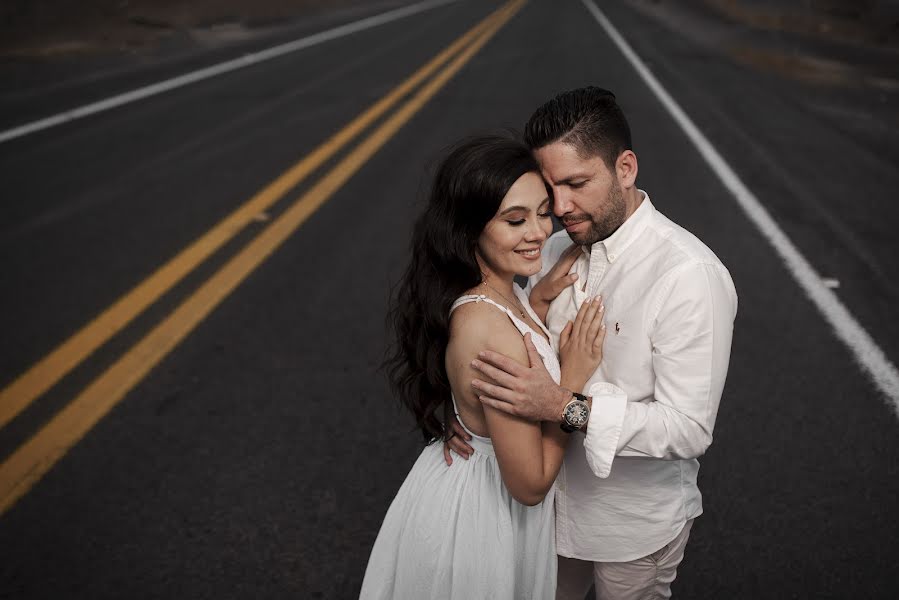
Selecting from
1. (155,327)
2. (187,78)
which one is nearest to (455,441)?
→ (155,327)

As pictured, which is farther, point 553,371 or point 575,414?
point 553,371

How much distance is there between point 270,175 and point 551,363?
647 cm

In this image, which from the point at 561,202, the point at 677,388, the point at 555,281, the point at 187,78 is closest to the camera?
the point at 677,388

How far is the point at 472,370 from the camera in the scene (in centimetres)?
217

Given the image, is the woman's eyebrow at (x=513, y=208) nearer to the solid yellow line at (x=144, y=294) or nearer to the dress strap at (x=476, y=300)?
the dress strap at (x=476, y=300)

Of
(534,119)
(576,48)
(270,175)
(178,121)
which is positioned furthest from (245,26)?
(534,119)

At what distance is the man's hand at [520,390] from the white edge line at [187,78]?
8921 millimetres

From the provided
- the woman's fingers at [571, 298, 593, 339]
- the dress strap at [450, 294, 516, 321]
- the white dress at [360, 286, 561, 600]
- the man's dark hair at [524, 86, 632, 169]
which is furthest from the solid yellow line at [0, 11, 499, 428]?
the man's dark hair at [524, 86, 632, 169]

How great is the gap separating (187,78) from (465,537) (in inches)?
478

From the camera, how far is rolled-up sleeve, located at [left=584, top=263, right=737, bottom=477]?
6.90ft

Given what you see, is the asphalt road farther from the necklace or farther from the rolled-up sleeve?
the necklace

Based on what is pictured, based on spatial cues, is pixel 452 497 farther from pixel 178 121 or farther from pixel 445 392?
pixel 178 121

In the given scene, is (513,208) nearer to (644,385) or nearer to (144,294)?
(644,385)

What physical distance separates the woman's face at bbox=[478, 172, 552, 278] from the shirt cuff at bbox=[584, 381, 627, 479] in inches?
17.6
